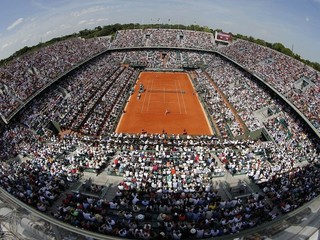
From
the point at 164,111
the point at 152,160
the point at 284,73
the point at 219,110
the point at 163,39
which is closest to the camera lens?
the point at 152,160

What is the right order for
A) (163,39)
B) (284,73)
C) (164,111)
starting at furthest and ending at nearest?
(163,39) < (284,73) < (164,111)

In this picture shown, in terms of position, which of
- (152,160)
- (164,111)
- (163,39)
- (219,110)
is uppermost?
(163,39)

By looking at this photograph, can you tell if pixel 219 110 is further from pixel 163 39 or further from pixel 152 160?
pixel 163 39

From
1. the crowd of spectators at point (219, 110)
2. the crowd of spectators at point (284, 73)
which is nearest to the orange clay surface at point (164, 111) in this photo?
the crowd of spectators at point (219, 110)

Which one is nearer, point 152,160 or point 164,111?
point 152,160

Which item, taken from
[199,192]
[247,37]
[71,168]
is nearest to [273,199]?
[199,192]

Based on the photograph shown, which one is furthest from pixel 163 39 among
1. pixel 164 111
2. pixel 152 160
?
pixel 152 160
